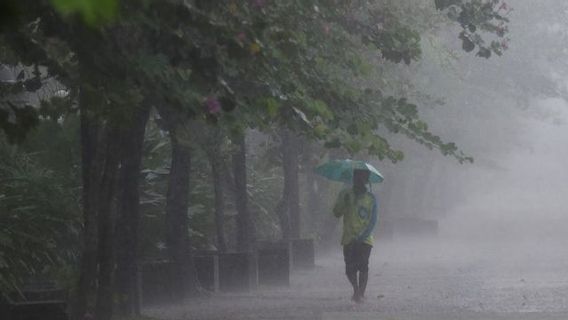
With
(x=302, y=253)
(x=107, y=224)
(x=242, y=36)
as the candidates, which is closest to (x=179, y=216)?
(x=107, y=224)

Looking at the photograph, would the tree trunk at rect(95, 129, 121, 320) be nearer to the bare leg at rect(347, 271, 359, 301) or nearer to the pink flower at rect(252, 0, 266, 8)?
the pink flower at rect(252, 0, 266, 8)

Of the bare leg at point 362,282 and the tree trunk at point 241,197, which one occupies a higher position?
the tree trunk at point 241,197

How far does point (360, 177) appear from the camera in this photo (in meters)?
16.6

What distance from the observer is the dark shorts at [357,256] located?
16.8 metres

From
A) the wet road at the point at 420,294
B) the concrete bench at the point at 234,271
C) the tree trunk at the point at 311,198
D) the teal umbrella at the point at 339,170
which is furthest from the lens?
the tree trunk at the point at 311,198

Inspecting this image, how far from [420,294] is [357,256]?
2236 millimetres

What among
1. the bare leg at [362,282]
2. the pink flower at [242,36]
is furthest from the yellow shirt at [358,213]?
the pink flower at [242,36]

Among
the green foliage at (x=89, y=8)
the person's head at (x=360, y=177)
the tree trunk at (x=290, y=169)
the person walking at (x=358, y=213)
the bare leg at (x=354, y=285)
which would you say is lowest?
the green foliage at (x=89, y=8)

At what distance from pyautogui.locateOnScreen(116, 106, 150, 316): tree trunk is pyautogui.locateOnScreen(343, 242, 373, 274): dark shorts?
3367 millimetres

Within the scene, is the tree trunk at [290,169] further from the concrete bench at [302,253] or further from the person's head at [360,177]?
the person's head at [360,177]

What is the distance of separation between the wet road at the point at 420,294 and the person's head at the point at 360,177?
147cm

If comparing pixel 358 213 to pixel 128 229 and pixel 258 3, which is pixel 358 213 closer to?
pixel 128 229

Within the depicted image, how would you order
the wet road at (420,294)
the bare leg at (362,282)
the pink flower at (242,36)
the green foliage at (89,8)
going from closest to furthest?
the green foliage at (89,8) < the pink flower at (242,36) < the wet road at (420,294) < the bare leg at (362,282)

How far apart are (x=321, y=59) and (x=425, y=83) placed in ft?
91.5
